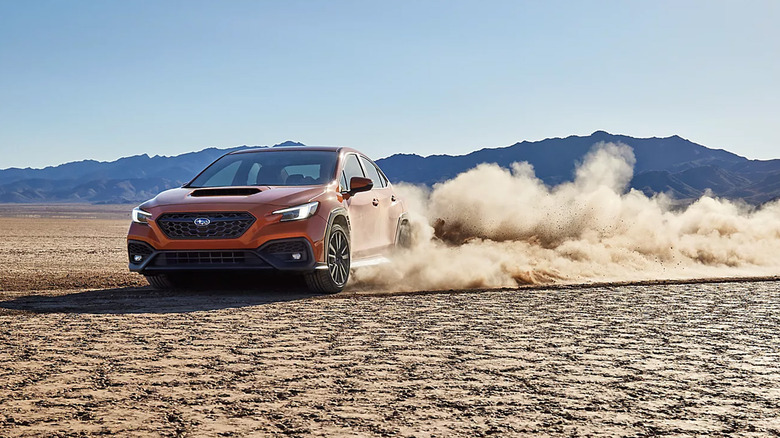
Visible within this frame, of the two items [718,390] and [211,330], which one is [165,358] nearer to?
[211,330]

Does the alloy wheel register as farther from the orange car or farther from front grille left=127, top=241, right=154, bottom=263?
front grille left=127, top=241, right=154, bottom=263

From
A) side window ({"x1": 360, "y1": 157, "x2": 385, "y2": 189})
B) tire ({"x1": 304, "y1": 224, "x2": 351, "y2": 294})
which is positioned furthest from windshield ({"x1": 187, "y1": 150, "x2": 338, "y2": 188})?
side window ({"x1": 360, "y1": 157, "x2": 385, "y2": 189})

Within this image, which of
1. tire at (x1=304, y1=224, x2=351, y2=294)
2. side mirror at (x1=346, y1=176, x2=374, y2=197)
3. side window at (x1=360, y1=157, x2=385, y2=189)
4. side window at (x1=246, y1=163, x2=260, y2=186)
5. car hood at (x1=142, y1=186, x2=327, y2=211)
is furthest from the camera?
side window at (x1=360, y1=157, x2=385, y2=189)

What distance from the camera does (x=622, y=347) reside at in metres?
6.30

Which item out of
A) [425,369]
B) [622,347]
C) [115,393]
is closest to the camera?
[115,393]

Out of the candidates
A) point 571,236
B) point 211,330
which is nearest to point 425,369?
point 211,330

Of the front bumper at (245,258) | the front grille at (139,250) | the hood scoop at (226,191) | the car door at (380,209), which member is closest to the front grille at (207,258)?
the front bumper at (245,258)

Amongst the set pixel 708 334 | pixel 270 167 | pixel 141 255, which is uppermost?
pixel 270 167

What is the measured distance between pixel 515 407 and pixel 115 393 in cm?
219

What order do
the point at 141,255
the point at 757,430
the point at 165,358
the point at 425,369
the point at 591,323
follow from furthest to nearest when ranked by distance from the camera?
the point at 141,255 → the point at 591,323 → the point at 165,358 → the point at 425,369 → the point at 757,430

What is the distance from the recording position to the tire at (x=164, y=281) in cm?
1018

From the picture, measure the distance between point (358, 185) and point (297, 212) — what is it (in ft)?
3.52

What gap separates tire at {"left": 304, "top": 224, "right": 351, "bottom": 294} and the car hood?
53cm

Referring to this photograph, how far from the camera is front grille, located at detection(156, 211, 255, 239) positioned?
905cm
